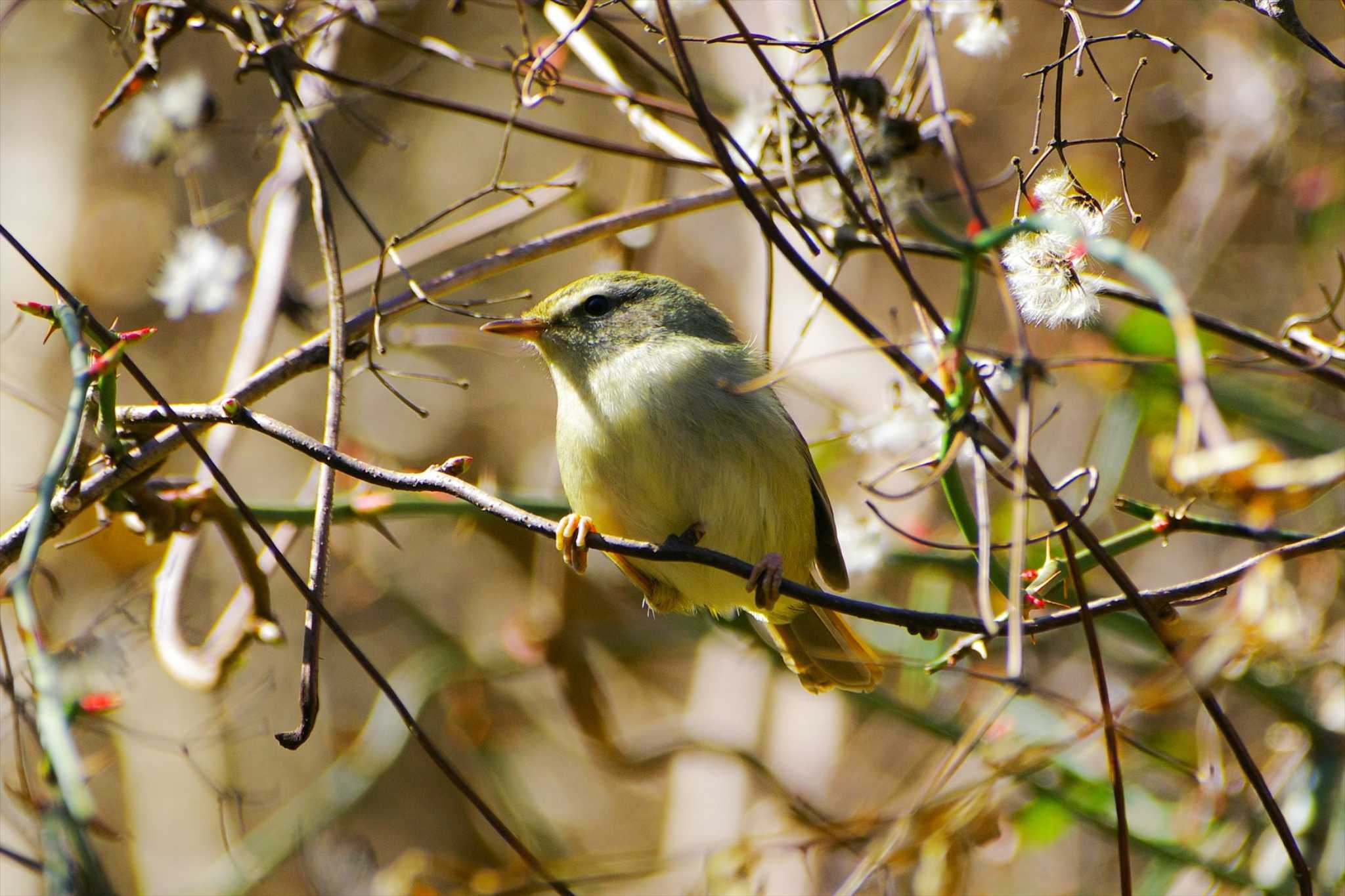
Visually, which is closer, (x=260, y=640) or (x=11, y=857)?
(x=11, y=857)

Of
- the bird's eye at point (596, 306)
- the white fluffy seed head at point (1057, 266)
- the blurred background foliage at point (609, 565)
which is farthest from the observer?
the blurred background foliage at point (609, 565)

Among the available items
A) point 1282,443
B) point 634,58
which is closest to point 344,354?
point 634,58

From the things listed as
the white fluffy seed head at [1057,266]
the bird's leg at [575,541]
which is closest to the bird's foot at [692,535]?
the bird's leg at [575,541]

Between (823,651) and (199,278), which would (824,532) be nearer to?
(823,651)

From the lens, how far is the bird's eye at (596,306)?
3516 millimetres

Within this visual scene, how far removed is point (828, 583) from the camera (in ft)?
11.6

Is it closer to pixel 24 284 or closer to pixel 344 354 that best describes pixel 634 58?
pixel 344 354

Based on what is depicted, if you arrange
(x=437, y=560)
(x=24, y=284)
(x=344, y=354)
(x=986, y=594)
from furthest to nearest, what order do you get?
(x=437, y=560) → (x=24, y=284) → (x=344, y=354) → (x=986, y=594)

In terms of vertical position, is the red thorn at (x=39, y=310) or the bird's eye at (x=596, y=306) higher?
the bird's eye at (x=596, y=306)

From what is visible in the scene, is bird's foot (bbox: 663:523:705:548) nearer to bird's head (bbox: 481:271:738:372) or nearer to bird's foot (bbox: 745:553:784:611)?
bird's foot (bbox: 745:553:784:611)

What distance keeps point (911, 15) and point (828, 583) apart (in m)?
1.65

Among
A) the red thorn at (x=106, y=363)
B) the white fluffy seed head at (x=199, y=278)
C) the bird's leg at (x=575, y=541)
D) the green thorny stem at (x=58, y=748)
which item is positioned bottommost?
the green thorny stem at (x=58, y=748)

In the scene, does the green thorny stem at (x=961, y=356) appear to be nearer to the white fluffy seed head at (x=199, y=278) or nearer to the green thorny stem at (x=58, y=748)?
the green thorny stem at (x=58, y=748)

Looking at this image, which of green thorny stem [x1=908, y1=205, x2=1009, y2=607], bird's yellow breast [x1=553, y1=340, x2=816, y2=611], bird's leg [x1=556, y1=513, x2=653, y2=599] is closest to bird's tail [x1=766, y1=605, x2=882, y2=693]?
bird's yellow breast [x1=553, y1=340, x2=816, y2=611]
